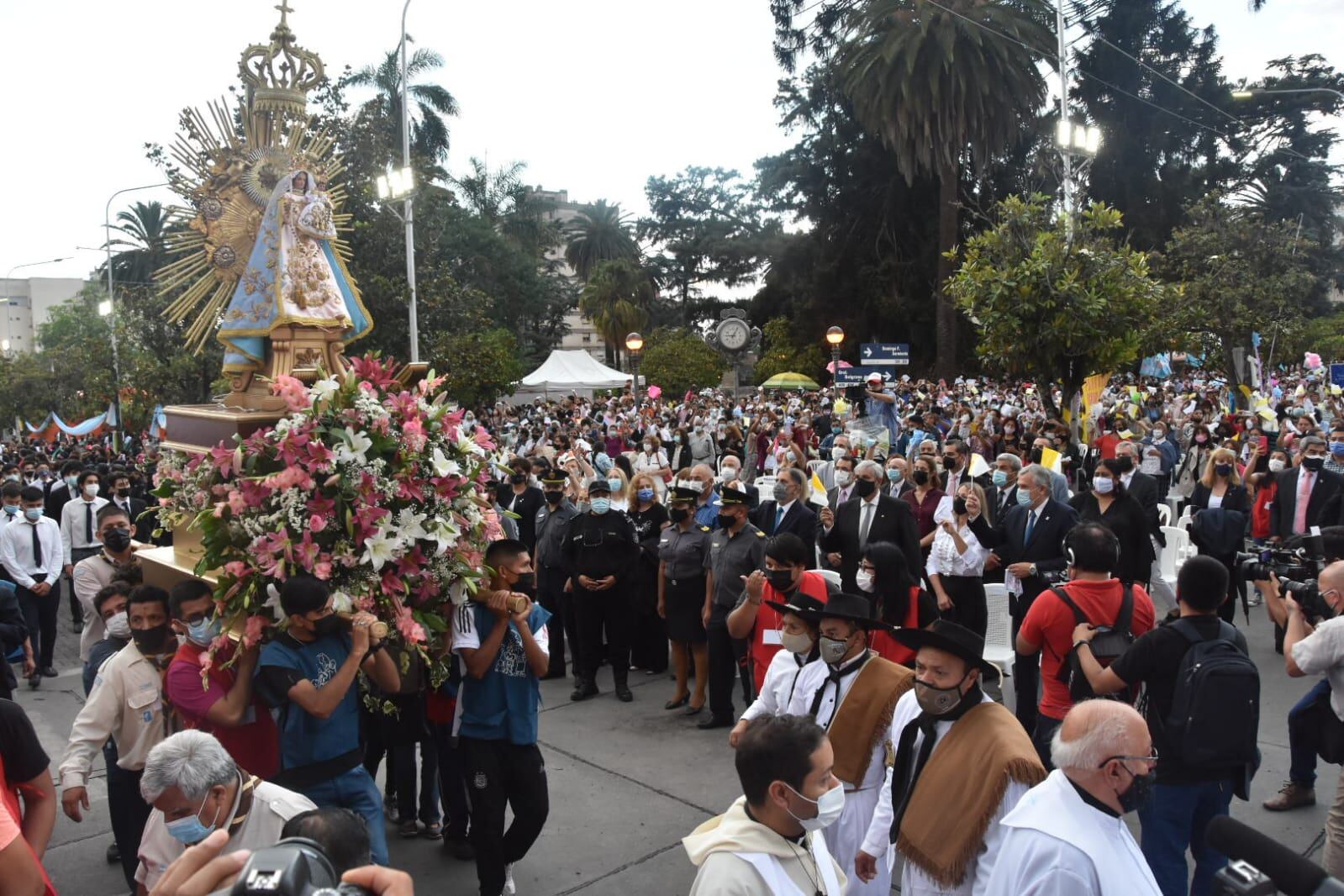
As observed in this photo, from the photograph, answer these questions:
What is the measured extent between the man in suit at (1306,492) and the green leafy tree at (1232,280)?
15.1 metres

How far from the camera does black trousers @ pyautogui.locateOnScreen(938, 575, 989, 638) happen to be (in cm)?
819

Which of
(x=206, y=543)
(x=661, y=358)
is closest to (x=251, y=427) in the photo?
(x=206, y=543)

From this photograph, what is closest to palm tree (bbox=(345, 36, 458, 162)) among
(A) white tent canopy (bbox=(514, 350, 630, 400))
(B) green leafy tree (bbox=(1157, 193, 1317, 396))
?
(A) white tent canopy (bbox=(514, 350, 630, 400))

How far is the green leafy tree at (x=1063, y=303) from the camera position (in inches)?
554

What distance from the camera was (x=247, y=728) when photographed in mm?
4715

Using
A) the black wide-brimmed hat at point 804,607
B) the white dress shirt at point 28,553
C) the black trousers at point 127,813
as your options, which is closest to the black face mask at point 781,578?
the black wide-brimmed hat at point 804,607

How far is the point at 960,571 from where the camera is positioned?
8.16 metres

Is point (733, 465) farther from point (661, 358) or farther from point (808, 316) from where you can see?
point (808, 316)

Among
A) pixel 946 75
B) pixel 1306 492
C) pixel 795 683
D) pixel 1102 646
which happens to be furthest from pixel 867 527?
pixel 946 75

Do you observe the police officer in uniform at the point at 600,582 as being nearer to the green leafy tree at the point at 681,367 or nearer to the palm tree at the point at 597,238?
the green leafy tree at the point at 681,367

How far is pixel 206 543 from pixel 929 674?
3.33 meters

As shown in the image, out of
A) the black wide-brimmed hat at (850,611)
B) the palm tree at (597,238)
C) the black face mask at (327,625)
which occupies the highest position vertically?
the palm tree at (597,238)

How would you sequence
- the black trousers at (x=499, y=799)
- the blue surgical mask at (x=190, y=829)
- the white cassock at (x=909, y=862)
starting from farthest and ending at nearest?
the black trousers at (x=499, y=799) → the white cassock at (x=909, y=862) → the blue surgical mask at (x=190, y=829)

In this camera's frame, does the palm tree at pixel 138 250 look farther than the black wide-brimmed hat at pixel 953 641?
Yes
